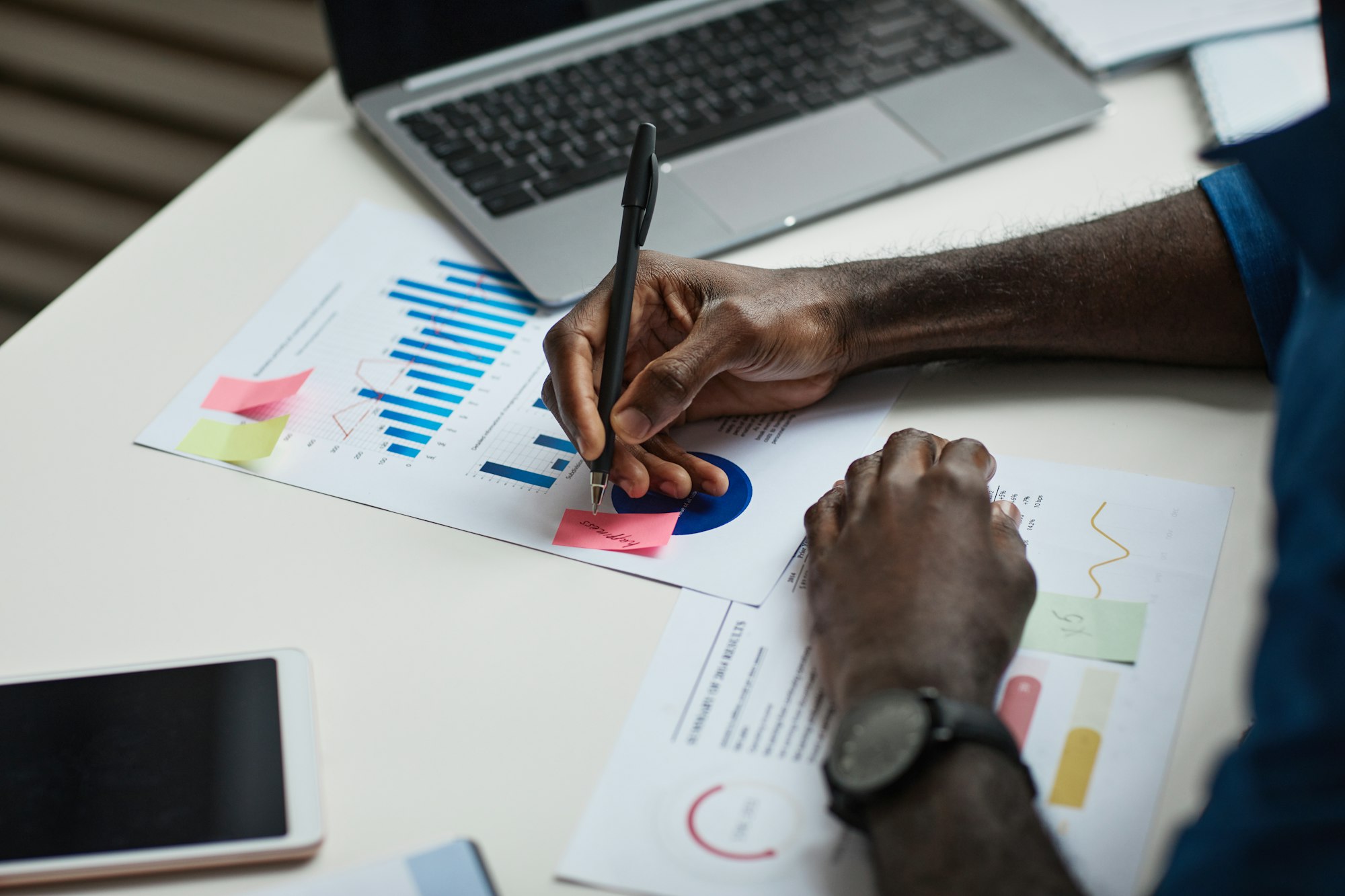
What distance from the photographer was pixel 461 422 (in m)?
0.85

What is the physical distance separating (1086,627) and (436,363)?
0.51 meters

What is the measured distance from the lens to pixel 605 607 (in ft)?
2.30

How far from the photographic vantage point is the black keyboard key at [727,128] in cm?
104

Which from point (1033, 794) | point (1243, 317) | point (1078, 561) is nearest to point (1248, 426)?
point (1243, 317)

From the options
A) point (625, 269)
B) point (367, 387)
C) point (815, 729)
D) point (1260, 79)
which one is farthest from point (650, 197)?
point (1260, 79)

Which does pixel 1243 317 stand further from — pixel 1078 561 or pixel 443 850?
pixel 443 850

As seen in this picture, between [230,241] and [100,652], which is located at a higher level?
[230,241]

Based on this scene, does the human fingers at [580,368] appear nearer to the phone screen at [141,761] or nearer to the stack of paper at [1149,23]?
the phone screen at [141,761]

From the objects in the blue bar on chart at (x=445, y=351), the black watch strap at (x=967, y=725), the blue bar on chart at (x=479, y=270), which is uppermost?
the blue bar on chart at (x=479, y=270)

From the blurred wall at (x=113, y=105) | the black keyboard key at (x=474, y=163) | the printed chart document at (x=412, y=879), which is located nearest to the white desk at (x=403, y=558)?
the printed chart document at (x=412, y=879)

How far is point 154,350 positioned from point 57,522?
19 centimetres

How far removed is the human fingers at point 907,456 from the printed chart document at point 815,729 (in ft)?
0.22

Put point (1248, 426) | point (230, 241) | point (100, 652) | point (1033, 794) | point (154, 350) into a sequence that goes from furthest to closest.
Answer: point (230, 241) → point (154, 350) → point (1248, 426) → point (100, 652) → point (1033, 794)

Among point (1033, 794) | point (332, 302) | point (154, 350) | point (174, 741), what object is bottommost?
point (174, 741)
